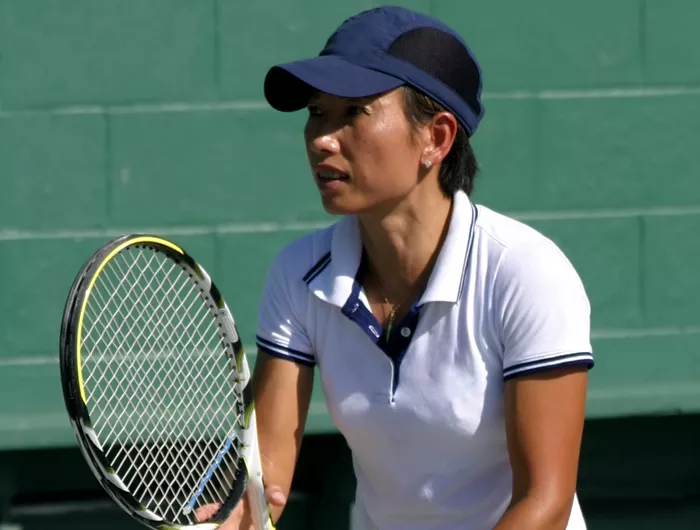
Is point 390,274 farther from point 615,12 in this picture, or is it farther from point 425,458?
point 615,12

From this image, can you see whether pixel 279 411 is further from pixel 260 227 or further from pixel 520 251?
pixel 260 227

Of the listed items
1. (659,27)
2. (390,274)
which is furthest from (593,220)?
(390,274)

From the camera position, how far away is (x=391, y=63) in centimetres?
265

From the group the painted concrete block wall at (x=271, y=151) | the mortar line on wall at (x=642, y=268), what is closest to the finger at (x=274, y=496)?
the painted concrete block wall at (x=271, y=151)

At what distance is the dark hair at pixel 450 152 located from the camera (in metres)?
2.69

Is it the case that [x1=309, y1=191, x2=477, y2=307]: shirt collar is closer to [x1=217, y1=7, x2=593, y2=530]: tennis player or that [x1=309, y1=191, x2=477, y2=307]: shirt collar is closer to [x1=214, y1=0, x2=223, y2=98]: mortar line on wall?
[x1=217, y1=7, x2=593, y2=530]: tennis player

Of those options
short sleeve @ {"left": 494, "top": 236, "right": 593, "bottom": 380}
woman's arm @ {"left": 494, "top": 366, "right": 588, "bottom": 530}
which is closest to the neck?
short sleeve @ {"left": 494, "top": 236, "right": 593, "bottom": 380}

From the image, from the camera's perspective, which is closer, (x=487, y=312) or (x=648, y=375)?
(x=487, y=312)

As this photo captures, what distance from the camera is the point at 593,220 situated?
185 inches

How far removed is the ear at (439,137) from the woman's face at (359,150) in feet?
0.18

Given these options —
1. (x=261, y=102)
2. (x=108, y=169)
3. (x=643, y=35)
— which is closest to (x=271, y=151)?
(x=261, y=102)

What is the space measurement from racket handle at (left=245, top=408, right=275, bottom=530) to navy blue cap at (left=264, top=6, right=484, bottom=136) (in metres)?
0.65

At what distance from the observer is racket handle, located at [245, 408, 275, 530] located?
9.02 feet

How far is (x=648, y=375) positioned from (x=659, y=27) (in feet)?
3.57
